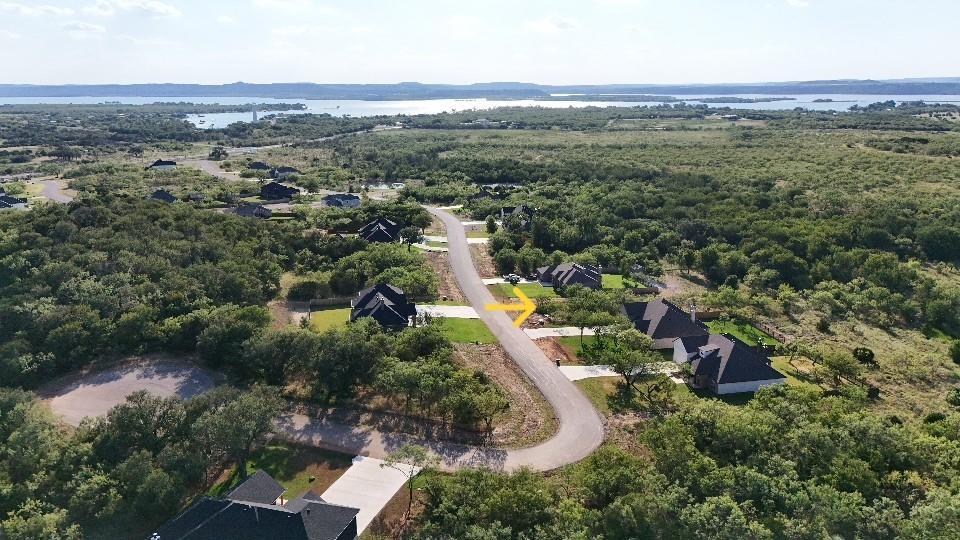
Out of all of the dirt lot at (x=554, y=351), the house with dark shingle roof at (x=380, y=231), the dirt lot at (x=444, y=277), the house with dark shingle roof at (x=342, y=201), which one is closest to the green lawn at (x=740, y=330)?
the dirt lot at (x=554, y=351)

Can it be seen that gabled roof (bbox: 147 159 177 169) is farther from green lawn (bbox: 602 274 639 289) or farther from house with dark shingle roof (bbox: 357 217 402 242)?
green lawn (bbox: 602 274 639 289)

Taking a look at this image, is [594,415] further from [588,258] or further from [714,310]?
[588,258]

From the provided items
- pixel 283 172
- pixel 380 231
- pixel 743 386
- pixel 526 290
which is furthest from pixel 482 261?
pixel 283 172

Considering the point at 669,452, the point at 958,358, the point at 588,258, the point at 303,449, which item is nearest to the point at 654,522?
the point at 669,452

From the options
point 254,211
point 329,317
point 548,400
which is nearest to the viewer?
point 548,400

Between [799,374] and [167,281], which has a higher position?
[167,281]

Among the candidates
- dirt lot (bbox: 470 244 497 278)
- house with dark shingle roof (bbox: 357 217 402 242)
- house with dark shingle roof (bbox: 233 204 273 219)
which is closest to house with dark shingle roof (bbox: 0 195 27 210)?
house with dark shingle roof (bbox: 233 204 273 219)

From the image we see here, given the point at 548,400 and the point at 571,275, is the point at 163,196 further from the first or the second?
the point at 548,400

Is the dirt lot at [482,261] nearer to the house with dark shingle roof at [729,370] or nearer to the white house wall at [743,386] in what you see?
the house with dark shingle roof at [729,370]

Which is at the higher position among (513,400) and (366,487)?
(513,400)
